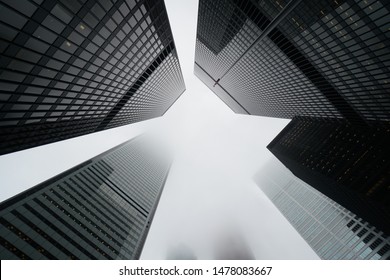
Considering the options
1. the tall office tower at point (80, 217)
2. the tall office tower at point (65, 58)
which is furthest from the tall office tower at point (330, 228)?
the tall office tower at point (65, 58)

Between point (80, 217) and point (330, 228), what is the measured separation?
120 m

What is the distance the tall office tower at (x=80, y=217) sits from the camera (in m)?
52.6

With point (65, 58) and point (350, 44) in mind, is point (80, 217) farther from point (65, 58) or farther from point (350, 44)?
point (350, 44)

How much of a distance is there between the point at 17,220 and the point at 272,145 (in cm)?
11870

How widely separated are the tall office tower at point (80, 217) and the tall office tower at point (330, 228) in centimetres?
8981

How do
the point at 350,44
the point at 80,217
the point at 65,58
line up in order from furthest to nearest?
the point at 80,217 → the point at 350,44 → the point at 65,58

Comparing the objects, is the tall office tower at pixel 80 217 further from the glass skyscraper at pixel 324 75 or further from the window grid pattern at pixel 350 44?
the window grid pattern at pixel 350 44

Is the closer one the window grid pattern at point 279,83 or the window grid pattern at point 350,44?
the window grid pattern at point 350,44

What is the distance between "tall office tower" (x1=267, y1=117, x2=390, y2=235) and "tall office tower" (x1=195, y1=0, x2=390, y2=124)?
676 cm

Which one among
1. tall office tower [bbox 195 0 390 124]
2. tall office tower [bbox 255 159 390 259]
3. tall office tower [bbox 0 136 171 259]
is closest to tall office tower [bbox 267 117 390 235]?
tall office tower [bbox 195 0 390 124]

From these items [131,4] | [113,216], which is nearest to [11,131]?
[131,4]

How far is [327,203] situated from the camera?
140750 millimetres

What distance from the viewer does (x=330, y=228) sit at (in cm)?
12800

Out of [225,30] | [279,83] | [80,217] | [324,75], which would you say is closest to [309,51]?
[324,75]
